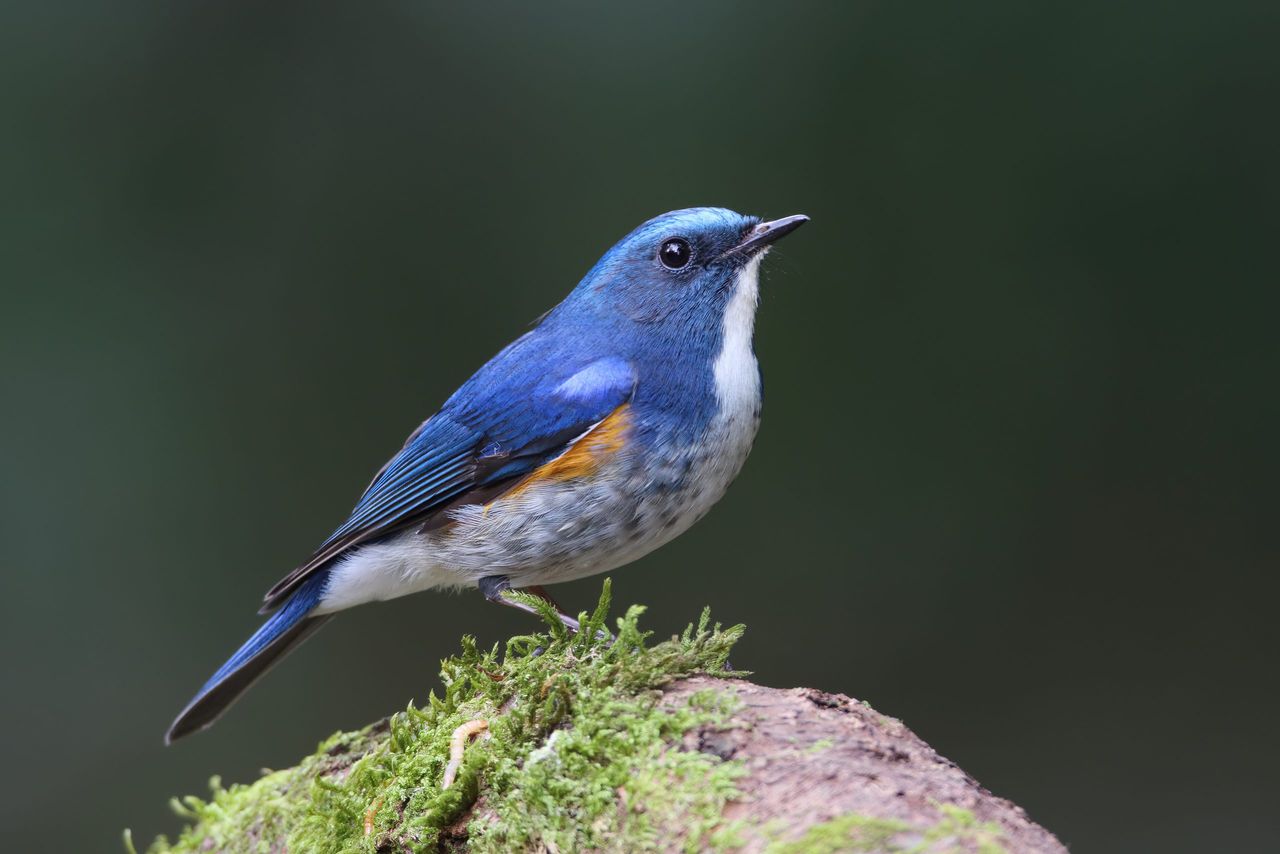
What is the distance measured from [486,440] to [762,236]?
40.1 inches

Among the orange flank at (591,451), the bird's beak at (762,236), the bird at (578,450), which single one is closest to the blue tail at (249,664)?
the bird at (578,450)

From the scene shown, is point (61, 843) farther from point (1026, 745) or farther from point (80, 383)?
point (1026, 745)

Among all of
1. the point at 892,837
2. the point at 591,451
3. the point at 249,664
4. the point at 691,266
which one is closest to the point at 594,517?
the point at 591,451

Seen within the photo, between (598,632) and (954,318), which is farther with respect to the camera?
(954,318)

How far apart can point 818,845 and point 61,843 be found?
5.33 meters

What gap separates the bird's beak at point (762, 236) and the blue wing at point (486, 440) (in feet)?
1.73

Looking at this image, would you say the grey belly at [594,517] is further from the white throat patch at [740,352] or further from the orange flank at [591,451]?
the white throat patch at [740,352]

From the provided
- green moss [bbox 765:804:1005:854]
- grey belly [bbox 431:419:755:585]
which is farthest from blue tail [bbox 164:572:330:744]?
green moss [bbox 765:804:1005:854]

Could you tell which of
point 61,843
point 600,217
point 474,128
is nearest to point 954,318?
point 600,217

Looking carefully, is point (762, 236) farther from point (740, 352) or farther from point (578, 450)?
point (578, 450)

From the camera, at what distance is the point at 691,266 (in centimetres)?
391

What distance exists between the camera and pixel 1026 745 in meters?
6.32

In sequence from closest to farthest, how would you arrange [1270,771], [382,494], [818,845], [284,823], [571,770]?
1. [818,845]
2. [571,770]
3. [284,823]
4. [382,494]
5. [1270,771]

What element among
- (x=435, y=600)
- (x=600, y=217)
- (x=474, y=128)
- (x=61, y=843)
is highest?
(x=474, y=128)
